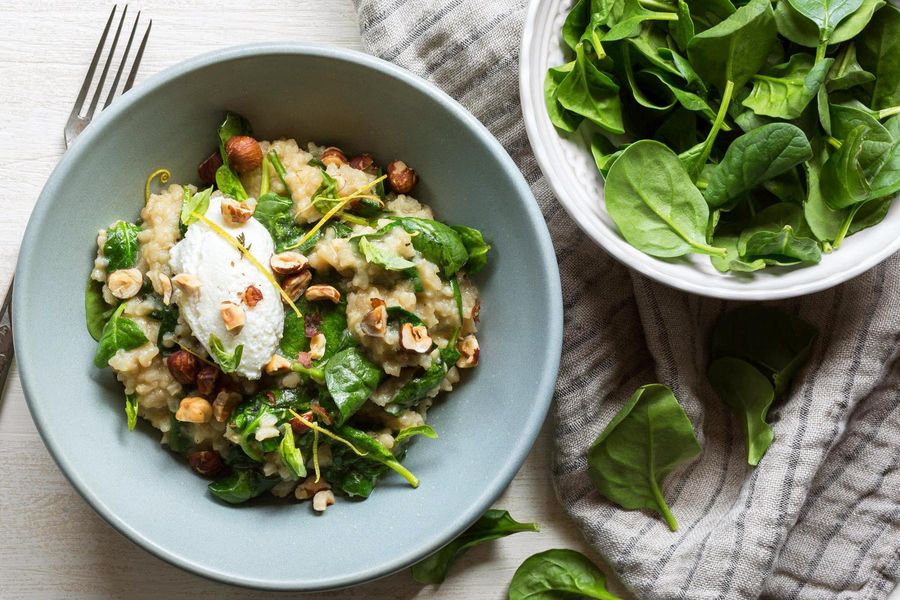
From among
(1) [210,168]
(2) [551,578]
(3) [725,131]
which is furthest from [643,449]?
(1) [210,168]

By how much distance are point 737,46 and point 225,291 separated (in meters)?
1.26

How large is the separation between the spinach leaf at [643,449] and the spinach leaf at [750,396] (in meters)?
0.16

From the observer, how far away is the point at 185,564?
1.84 meters

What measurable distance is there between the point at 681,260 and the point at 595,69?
49 centimetres

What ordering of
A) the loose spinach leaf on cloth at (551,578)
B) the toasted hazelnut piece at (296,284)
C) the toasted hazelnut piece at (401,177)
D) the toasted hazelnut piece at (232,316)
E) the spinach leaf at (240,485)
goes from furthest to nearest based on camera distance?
the loose spinach leaf on cloth at (551,578), the toasted hazelnut piece at (401,177), the spinach leaf at (240,485), the toasted hazelnut piece at (296,284), the toasted hazelnut piece at (232,316)

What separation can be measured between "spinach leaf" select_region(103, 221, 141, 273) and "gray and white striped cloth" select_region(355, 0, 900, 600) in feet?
2.63

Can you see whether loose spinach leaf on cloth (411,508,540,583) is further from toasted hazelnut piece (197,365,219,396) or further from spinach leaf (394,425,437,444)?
toasted hazelnut piece (197,365,219,396)

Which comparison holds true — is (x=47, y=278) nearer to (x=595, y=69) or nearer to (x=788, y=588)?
(x=595, y=69)

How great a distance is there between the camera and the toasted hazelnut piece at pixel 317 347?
6.19 feet

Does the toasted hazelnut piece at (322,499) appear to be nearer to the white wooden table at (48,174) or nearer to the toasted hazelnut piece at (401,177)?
the white wooden table at (48,174)

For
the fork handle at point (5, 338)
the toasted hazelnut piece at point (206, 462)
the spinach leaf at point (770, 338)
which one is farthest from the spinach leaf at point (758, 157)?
the fork handle at point (5, 338)

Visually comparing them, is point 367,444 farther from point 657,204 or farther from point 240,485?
point 657,204

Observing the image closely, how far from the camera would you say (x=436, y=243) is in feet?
6.38

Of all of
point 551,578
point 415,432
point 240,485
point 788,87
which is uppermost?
point 788,87
